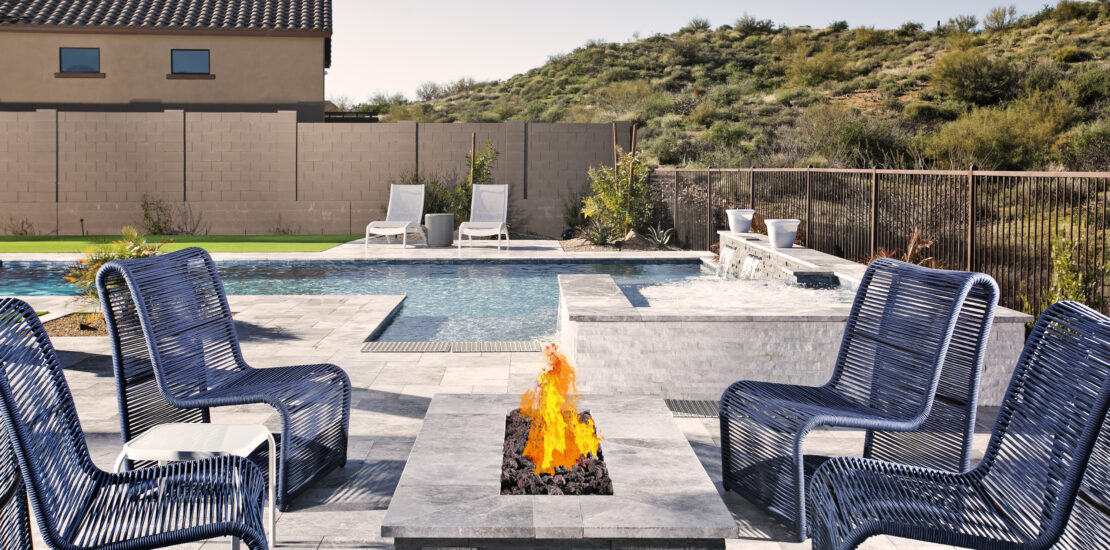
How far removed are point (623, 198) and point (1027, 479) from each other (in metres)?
10.7

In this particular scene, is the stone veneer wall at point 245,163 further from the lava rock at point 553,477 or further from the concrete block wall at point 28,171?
the lava rock at point 553,477

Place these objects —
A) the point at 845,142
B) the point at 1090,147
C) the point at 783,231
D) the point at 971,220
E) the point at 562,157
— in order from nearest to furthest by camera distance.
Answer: the point at 971,220 → the point at 783,231 → the point at 562,157 → the point at 1090,147 → the point at 845,142

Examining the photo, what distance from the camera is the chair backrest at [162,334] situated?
105 inches

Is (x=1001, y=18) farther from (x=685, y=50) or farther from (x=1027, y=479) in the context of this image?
(x=1027, y=479)

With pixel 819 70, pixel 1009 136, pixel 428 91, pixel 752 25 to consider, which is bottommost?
pixel 1009 136

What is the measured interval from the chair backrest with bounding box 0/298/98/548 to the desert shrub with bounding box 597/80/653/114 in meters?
25.6

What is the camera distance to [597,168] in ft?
50.5

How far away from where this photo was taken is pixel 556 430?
2.47 meters

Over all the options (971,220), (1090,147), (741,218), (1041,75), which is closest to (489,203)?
(741,218)

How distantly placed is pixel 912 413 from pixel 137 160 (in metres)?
15.7

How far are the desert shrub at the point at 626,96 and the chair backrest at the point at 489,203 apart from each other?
1481cm

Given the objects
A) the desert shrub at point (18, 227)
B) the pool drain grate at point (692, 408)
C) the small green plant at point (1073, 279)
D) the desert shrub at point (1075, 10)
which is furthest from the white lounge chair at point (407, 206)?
the desert shrub at point (1075, 10)

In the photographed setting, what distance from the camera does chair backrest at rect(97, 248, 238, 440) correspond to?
2.68 meters

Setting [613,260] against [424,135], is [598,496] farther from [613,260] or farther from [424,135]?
[424,135]
